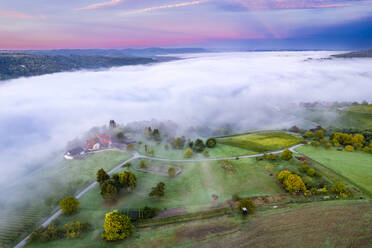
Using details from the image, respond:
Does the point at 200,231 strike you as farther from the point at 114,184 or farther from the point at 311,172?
the point at 311,172

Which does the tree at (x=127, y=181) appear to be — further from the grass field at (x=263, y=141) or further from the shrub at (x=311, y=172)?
the shrub at (x=311, y=172)

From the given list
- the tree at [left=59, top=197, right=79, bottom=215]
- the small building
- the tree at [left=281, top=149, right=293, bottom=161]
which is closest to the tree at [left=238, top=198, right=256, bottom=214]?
the tree at [left=281, top=149, right=293, bottom=161]

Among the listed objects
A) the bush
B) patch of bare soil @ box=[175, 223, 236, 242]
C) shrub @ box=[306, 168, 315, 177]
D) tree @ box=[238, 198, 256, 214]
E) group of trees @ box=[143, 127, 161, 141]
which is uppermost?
group of trees @ box=[143, 127, 161, 141]

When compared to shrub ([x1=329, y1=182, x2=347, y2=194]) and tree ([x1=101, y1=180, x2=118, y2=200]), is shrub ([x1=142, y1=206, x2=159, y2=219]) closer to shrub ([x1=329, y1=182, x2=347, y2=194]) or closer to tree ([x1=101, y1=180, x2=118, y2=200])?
tree ([x1=101, y1=180, x2=118, y2=200])

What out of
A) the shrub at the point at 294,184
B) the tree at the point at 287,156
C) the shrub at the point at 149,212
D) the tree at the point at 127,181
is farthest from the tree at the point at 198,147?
the shrub at the point at 149,212

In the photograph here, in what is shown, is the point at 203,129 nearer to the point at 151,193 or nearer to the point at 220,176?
A: the point at 220,176

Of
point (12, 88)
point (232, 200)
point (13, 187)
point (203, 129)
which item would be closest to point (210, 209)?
point (232, 200)
